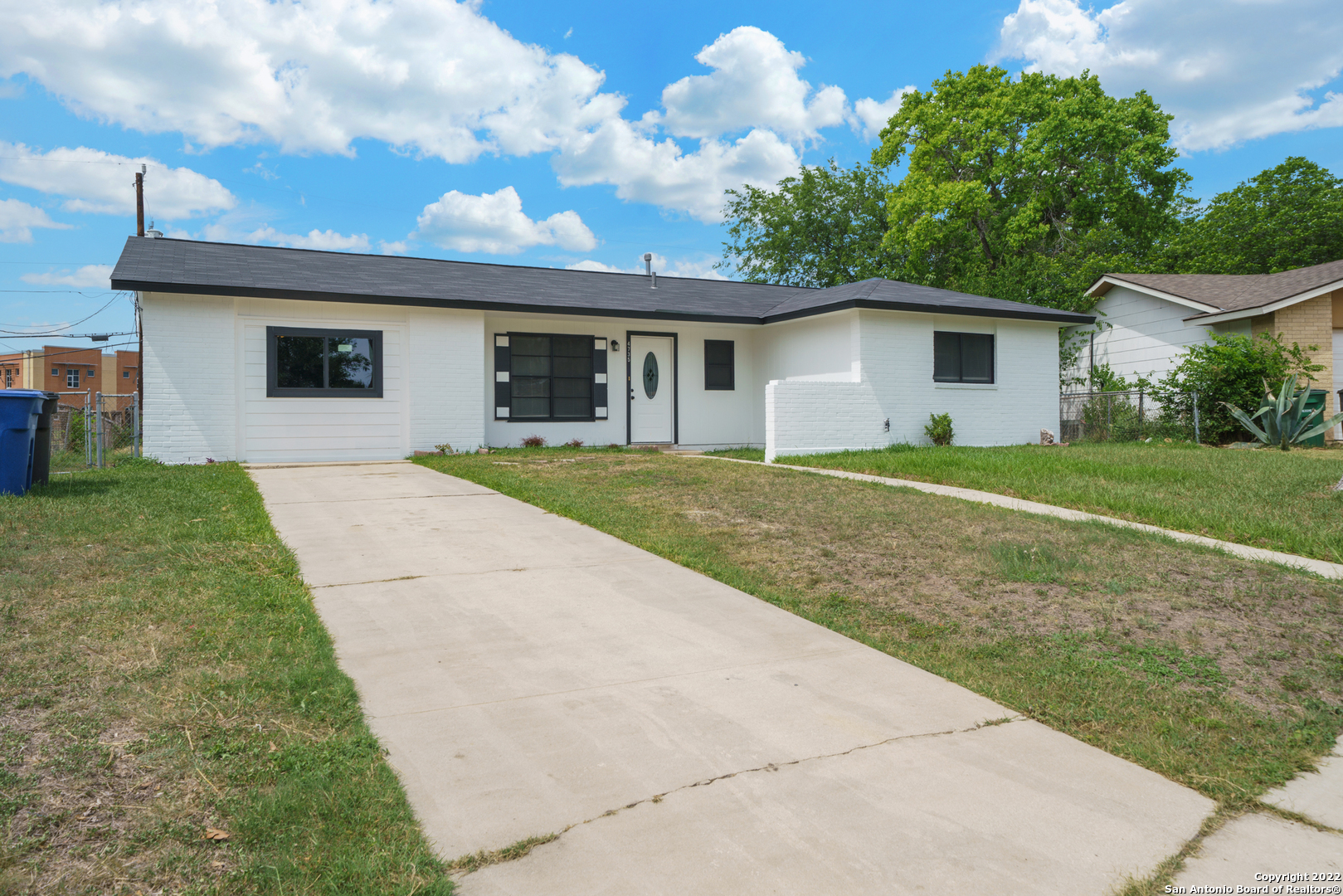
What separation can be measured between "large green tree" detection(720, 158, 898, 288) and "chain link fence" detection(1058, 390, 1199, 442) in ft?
57.6

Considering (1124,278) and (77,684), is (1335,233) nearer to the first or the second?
(1124,278)

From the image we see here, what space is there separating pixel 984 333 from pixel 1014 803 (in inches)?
577

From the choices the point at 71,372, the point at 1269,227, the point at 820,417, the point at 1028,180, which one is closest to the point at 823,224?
the point at 1028,180

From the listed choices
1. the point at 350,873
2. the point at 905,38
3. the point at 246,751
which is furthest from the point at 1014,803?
the point at 905,38

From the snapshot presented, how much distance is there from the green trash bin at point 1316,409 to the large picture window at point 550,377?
43.2 ft

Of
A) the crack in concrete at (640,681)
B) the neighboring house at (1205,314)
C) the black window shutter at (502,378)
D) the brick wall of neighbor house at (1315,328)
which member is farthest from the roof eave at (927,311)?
the crack in concrete at (640,681)

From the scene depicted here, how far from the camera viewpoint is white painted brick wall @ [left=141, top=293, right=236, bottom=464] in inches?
488

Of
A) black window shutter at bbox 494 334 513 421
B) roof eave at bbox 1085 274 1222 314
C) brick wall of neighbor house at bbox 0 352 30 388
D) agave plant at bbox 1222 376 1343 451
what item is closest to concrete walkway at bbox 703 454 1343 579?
black window shutter at bbox 494 334 513 421

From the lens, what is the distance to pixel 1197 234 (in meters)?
32.1

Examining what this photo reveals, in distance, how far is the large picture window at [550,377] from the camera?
1567 cm

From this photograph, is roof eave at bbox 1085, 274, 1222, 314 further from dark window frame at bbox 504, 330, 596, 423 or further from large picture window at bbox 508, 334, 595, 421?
large picture window at bbox 508, 334, 595, 421

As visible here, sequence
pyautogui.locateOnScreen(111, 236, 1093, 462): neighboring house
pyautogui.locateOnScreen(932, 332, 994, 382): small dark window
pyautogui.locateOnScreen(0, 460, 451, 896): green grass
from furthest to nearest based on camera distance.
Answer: pyautogui.locateOnScreen(932, 332, 994, 382): small dark window < pyautogui.locateOnScreen(111, 236, 1093, 462): neighboring house < pyautogui.locateOnScreen(0, 460, 451, 896): green grass

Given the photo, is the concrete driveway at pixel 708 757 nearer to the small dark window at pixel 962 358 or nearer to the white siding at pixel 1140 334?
the small dark window at pixel 962 358

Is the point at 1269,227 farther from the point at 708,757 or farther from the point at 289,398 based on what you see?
the point at 708,757
